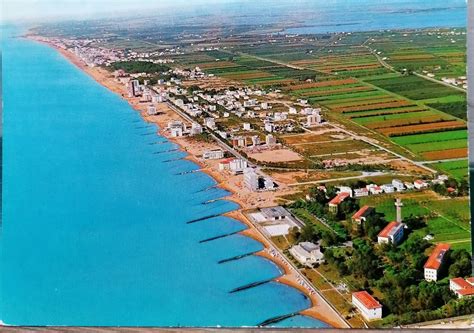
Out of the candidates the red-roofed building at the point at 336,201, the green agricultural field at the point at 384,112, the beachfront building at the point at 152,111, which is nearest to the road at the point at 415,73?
the green agricultural field at the point at 384,112

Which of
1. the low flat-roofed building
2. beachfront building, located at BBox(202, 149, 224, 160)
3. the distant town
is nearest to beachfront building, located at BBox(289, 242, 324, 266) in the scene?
the distant town

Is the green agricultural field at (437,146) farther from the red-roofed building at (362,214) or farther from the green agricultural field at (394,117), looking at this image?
the red-roofed building at (362,214)

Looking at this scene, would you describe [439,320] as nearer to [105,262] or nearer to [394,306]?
[394,306]

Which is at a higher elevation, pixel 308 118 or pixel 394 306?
pixel 308 118

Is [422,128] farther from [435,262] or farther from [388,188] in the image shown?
[435,262]

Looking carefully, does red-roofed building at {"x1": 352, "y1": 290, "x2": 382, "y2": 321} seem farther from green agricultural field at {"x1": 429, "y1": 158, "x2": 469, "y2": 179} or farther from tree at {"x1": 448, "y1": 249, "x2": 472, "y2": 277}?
green agricultural field at {"x1": 429, "y1": 158, "x2": 469, "y2": 179}

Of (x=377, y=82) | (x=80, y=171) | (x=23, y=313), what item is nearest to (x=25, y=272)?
(x=23, y=313)
